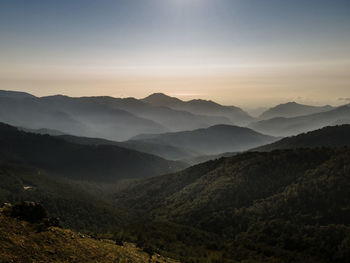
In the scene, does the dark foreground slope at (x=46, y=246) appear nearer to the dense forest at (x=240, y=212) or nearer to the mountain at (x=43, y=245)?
the mountain at (x=43, y=245)

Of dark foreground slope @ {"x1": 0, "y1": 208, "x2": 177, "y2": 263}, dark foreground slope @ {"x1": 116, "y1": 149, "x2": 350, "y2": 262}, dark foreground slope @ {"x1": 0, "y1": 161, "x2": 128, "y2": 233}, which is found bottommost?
dark foreground slope @ {"x1": 0, "y1": 161, "x2": 128, "y2": 233}

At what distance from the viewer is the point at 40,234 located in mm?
30734

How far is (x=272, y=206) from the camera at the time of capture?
9500 cm

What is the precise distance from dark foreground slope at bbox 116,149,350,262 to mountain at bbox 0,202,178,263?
1179 inches

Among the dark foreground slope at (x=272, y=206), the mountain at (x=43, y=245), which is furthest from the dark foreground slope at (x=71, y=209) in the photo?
the mountain at (x=43, y=245)

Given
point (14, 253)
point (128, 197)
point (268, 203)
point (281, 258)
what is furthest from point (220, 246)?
point (128, 197)

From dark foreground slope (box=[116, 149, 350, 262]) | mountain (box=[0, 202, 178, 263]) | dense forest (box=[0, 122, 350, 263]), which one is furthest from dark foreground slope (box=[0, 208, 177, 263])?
dark foreground slope (box=[116, 149, 350, 262])

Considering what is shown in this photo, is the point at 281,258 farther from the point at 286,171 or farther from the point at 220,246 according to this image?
the point at 286,171

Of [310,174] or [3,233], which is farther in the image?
[310,174]

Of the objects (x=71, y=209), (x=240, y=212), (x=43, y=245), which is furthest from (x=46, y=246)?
(x=71, y=209)

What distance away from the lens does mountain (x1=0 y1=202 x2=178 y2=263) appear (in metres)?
26.7

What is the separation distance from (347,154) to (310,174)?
2022 centimetres

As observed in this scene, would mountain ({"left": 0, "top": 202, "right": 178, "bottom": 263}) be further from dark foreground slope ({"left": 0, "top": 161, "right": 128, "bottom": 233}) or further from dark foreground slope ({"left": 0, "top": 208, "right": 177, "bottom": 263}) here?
dark foreground slope ({"left": 0, "top": 161, "right": 128, "bottom": 233})

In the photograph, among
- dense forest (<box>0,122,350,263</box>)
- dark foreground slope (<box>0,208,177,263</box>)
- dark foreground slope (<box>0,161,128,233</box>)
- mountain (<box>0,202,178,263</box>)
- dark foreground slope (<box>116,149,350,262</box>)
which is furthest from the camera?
dark foreground slope (<box>0,161,128,233</box>)
